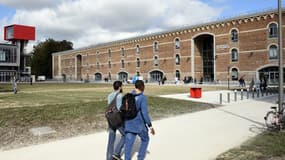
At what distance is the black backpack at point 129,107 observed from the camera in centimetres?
501

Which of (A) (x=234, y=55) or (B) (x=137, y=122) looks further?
(A) (x=234, y=55)

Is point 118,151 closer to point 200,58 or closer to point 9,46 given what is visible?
point 200,58

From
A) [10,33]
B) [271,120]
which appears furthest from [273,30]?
[10,33]

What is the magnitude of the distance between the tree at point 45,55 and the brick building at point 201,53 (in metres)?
21.7

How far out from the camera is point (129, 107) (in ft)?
16.4

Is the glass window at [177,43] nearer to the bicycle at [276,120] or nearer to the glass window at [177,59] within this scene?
the glass window at [177,59]

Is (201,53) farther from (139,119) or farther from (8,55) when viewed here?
(139,119)

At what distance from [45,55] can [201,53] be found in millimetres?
62625

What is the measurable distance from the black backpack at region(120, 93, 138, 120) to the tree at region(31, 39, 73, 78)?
99921mm

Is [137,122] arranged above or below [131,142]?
above

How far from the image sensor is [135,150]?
6645 millimetres

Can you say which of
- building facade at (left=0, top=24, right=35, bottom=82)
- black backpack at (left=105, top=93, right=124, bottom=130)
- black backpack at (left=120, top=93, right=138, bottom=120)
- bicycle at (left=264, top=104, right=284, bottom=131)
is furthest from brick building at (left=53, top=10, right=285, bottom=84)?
black backpack at (left=120, top=93, right=138, bottom=120)

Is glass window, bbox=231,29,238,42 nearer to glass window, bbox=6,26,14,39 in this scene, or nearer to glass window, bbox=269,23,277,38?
glass window, bbox=269,23,277,38

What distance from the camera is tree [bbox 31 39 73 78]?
3912 inches
